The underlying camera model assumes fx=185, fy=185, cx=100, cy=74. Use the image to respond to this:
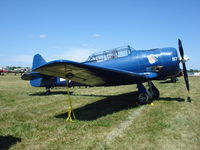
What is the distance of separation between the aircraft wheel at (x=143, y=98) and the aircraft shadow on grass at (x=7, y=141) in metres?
5.43

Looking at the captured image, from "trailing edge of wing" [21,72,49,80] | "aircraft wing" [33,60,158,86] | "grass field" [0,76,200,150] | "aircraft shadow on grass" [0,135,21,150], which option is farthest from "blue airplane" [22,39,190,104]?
"trailing edge of wing" [21,72,49,80]

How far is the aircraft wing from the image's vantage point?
557 centimetres

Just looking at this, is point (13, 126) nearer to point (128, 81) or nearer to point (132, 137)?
point (132, 137)

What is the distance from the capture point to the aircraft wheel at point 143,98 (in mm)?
8258

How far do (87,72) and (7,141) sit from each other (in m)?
3.31

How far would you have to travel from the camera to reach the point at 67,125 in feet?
18.1

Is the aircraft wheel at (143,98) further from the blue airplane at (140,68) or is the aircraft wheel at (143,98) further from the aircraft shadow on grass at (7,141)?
the aircraft shadow on grass at (7,141)

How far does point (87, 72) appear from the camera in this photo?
663cm

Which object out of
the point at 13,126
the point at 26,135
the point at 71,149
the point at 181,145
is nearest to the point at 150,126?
the point at 181,145

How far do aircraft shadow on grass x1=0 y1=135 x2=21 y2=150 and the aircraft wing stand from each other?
2033 millimetres

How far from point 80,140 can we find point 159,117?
291 cm

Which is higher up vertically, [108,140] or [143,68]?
[143,68]

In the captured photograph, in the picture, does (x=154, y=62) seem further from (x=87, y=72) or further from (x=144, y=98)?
(x=87, y=72)

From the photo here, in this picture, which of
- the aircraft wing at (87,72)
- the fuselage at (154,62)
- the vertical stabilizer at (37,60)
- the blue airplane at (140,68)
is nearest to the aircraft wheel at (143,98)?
the blue airplane at (140,68)
